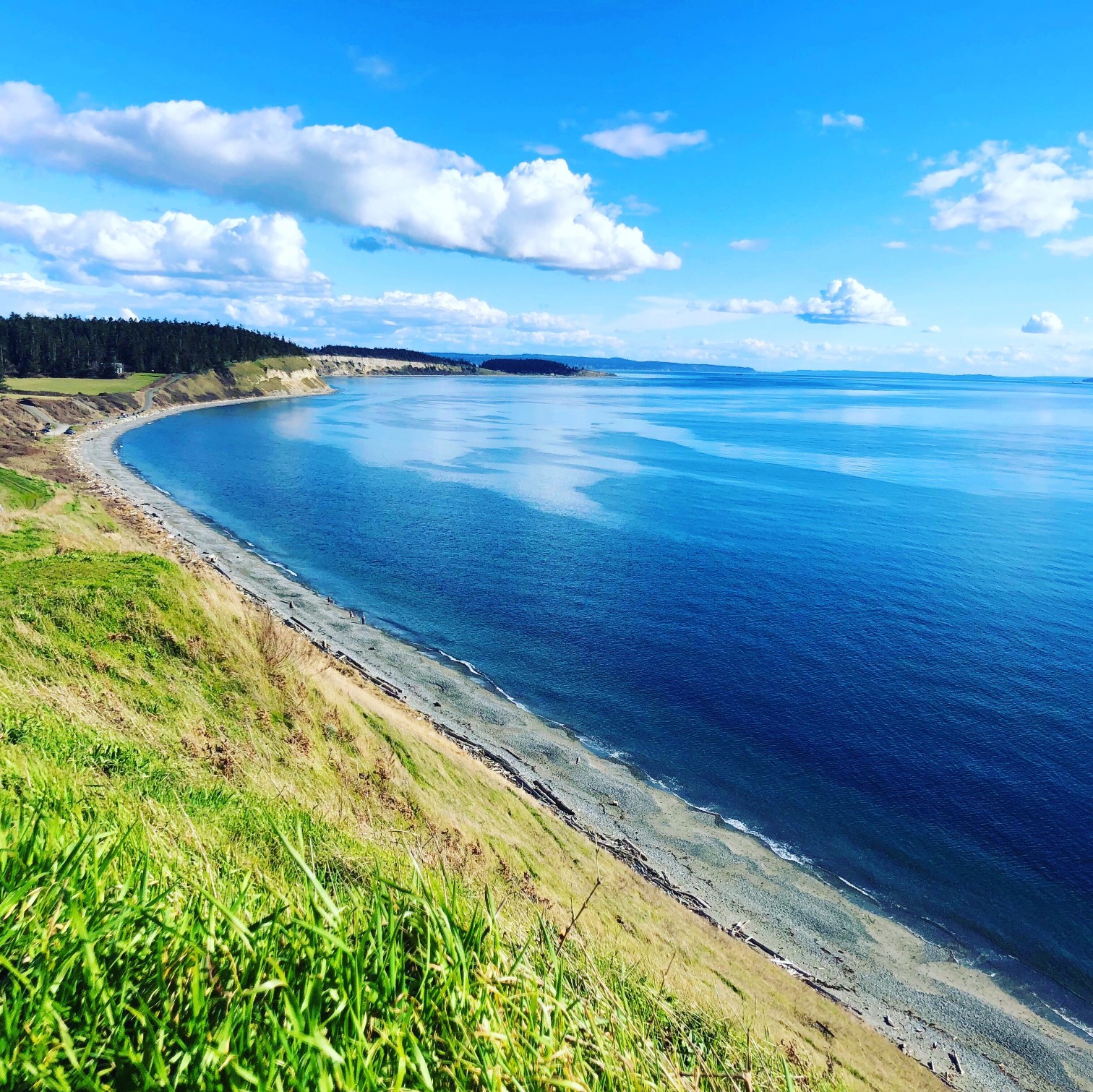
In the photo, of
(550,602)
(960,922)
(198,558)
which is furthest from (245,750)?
(198,558)

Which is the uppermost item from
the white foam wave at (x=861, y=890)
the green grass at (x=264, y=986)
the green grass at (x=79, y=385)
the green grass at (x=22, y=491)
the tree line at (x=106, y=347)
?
the tree line at (x=106, y=347)

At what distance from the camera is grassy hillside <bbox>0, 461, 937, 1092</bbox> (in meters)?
2.65

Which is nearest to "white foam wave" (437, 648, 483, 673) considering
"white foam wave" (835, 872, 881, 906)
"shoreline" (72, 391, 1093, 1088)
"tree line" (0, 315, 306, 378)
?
"shoreline" (72, 391, 1093, 1088)

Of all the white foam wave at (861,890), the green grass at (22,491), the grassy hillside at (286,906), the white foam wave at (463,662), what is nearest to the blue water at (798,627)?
the white foam wave at (861,890)

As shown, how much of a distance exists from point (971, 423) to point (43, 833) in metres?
211

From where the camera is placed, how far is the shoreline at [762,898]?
17438 millimetres

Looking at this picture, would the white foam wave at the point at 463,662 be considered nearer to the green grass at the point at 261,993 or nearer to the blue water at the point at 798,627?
the blue water at the point at 798,627

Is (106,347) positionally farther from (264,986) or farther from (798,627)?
(264,986)

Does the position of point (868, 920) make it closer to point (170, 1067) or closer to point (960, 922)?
point (960, 922)

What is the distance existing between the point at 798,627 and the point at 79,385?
15172 centimetres

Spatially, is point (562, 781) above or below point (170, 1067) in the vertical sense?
below

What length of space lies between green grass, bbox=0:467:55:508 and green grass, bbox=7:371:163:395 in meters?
81.4

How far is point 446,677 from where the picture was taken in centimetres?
3412

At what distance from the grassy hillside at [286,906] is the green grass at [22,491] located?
76.3 feet
